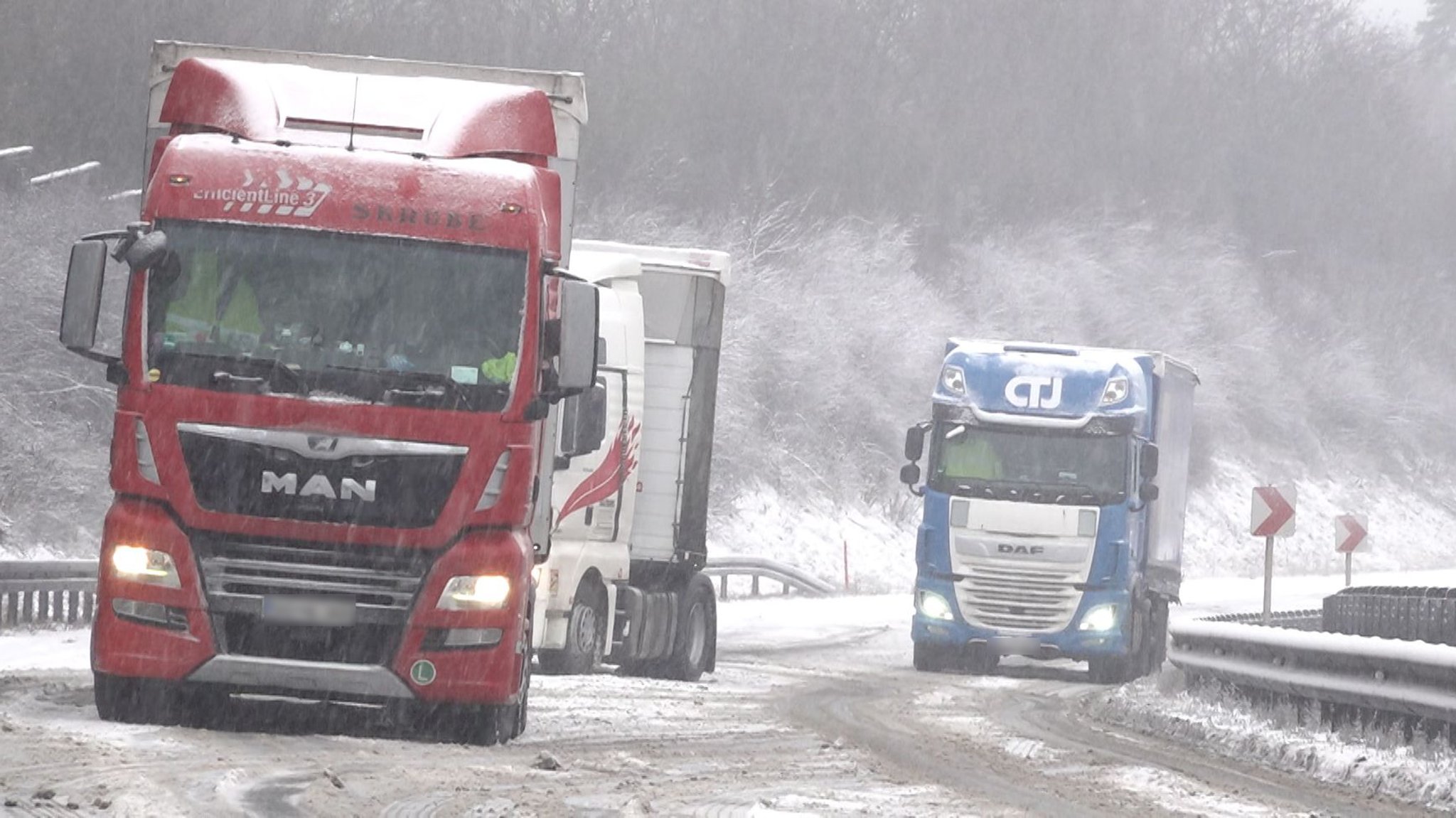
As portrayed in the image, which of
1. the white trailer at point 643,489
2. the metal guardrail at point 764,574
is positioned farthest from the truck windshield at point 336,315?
the metal guardrail at point 764,574

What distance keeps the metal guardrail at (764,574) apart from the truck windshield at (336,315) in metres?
19.3

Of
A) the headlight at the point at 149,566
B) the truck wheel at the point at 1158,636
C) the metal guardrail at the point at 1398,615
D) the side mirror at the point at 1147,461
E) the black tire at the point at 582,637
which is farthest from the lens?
the truck wheel at the point at 1158,636

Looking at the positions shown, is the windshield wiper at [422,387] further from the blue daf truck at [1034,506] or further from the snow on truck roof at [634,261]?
the blue daf truck at [1034,506]

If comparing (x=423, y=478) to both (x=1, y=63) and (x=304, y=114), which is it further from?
(x=1, y=63)

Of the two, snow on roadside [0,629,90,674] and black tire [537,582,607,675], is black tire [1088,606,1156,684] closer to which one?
black tire [537,582,607,675]

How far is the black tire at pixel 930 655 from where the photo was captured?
23281mm

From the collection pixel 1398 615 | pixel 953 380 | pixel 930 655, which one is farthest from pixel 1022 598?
pixel 1398 615

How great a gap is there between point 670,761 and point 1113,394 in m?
11.9

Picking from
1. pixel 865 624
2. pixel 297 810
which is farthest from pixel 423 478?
pixel 865 624

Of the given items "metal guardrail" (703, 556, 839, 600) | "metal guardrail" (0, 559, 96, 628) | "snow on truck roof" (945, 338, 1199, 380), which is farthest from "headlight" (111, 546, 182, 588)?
"metal guardrail" (703, 556, 839, 600)

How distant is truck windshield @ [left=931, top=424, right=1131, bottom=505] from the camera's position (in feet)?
75.2

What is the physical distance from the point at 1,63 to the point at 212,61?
2956 cm

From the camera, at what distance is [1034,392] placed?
23.2 meters

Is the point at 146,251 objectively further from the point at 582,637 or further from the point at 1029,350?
the point at 1029,350
